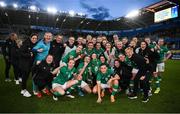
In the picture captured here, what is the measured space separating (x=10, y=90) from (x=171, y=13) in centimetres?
2897

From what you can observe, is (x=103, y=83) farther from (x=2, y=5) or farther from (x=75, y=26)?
(x=75, y=26)

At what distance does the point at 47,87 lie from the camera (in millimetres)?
7598

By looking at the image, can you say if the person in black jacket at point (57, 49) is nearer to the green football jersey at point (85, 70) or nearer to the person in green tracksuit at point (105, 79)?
the green football jersey at point (85, 70)

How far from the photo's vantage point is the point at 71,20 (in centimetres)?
4481

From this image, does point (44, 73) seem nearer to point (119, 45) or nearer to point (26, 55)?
point (26, 55)

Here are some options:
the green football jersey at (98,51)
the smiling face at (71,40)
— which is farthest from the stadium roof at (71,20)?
the smiling face at (71,40)

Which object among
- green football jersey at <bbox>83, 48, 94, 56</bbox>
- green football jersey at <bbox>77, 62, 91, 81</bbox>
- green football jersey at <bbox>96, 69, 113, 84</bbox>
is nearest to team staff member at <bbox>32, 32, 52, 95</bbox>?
green football jersey at <bbox>77, 62, 91, 81</bbox>

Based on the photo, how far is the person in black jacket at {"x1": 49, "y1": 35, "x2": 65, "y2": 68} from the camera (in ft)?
25.6

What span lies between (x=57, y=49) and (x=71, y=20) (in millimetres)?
37612

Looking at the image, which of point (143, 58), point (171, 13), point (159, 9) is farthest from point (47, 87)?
point (159, 9)

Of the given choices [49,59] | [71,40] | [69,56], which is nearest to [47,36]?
[49,59]

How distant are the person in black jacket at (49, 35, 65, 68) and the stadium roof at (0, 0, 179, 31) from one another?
28600 mm

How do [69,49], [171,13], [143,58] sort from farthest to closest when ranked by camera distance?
[171,13]
[69,49]
[143,58]

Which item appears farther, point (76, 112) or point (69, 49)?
point (69, 49)
